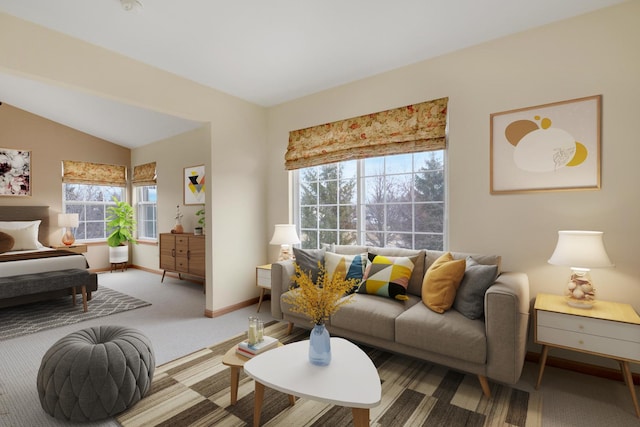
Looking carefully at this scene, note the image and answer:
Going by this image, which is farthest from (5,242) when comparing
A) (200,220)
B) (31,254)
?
(200,220)

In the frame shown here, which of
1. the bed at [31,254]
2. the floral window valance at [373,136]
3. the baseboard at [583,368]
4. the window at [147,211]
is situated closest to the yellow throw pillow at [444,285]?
the baseboard at [583,368]

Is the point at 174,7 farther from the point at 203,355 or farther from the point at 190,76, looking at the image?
the point at 203,355

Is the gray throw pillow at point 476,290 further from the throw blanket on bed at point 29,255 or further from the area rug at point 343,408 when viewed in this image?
the throw blanket on bed at point 29,255

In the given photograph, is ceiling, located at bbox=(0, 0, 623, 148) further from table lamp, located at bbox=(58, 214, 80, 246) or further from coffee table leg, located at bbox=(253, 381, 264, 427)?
table lamp, located at bbox=(58, 214, 80, 246)

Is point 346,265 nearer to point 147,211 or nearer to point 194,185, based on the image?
point 194,185

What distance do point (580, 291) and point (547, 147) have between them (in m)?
1.13

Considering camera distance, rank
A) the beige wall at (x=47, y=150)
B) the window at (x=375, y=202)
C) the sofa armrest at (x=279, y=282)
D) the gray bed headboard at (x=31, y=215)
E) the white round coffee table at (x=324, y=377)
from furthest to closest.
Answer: the beige wall at (x=47, y=150) < the gray bed headboard at (x=31, y=215) < the window at (x=375, y=202) < the sofa armrest at (x=279, y=282) < the white round coffee table at (x=324, y=377)

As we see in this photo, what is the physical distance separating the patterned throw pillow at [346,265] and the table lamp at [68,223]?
16.9 feet

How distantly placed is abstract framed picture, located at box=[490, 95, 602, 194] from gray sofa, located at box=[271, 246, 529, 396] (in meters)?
0.72

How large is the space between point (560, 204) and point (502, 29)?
4.88ft

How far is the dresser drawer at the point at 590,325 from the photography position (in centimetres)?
187

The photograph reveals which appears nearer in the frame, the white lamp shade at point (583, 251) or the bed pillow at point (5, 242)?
the white lamp shade at point (583, 251)

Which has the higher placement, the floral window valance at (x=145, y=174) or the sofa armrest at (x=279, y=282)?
the floral window valance at (x=145, y=174)

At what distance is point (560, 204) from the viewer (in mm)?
2467
